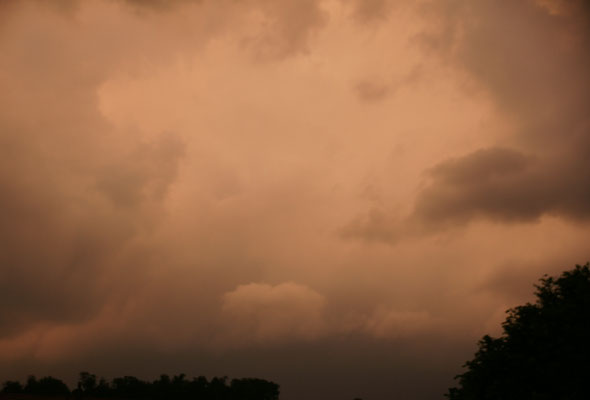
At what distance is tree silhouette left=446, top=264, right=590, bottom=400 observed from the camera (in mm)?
31670

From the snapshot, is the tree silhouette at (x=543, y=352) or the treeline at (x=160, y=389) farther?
the treeline at (x=160, y=389)

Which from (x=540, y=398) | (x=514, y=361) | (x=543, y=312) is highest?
(x=543, y=312)

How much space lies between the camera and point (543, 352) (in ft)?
109

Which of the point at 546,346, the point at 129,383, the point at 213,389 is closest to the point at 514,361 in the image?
the point at 546,346

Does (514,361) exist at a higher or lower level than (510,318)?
lower

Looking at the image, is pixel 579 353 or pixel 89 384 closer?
pixel 579 353

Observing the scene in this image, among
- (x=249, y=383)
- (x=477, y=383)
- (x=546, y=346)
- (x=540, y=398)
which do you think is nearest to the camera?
(x=540, y=398)

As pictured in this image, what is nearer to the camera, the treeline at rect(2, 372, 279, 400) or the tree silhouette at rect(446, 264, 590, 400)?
the tree silhouette at rect(446, 264, 590, 400)

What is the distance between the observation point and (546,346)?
3328 centimetres

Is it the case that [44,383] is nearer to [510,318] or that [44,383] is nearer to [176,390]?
[176,390]

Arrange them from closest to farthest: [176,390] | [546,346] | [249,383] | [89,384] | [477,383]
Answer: [546,346], [477,383], [89,384], [176,390], [249,383]

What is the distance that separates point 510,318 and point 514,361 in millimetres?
3737

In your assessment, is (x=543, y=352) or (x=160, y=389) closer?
(x=543, y=352)

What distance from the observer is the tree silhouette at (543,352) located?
31.7 metres
